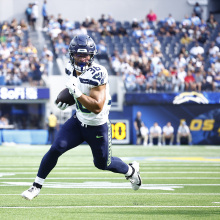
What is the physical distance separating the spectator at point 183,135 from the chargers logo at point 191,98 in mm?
840

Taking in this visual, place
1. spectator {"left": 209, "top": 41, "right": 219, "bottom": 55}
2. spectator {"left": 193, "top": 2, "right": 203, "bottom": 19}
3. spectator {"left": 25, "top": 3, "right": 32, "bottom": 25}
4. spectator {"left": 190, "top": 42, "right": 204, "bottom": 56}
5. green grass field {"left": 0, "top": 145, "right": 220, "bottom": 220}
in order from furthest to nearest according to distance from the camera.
→ spectator {"left": 193, "top": 2, "right": 203, "bottom": 19}, spectator {"left": 25, "top": 3, "right": 32, "bottom": 25}, spectator {"left": 190, "top": 42, "right": 204, "bottom": 56}, spectator {"left": 209, "top": 41, "right": 219, "bottom": 55}, green grass field {"left": 0, "top": 145, "right": 220, "bottom": 220}

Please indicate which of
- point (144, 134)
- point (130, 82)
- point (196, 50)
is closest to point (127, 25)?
point (196, 50)

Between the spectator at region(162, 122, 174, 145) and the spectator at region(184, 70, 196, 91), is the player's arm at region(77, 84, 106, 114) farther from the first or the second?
the spectator at region(162, 122, 174, 145)

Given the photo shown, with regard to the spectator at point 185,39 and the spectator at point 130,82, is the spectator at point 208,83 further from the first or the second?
the spectator at point 185,39

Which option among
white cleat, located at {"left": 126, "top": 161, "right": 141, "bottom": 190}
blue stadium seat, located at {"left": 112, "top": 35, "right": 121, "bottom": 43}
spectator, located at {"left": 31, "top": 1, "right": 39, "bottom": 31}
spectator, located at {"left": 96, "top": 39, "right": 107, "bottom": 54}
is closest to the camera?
white cleat, located at {"left": 126, "top": 161, "right": 141, "bottom": 190}

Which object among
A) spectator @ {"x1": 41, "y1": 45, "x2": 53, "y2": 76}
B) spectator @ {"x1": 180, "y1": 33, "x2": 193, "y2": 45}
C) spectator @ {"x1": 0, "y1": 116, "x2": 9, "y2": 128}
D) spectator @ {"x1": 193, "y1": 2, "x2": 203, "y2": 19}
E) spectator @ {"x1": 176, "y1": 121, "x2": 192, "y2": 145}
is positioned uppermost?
spectator @ {"x1": 193, "y1": 2, "x2": 203, "y2": 19}

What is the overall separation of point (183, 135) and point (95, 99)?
1675 centimetres

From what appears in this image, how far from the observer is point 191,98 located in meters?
22.1

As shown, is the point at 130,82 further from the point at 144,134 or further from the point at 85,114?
the point at 85,114

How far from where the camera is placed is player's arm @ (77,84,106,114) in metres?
5.76

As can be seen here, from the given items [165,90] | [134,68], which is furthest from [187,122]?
[134,68]

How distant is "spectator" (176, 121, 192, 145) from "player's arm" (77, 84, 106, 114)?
→ 651 inches

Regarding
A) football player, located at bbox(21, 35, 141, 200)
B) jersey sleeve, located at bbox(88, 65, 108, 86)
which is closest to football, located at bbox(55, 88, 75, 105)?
football player, located at bbox(21, 35, 141, 200)

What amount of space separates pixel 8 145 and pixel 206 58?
30.0 ft
